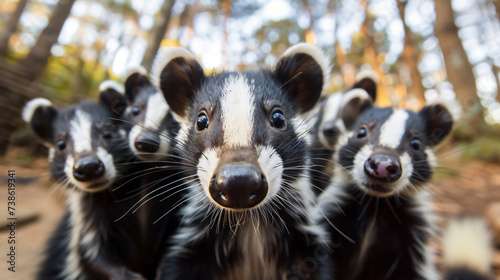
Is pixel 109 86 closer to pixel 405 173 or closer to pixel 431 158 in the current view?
pixel 405 173

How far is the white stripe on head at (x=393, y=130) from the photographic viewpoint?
2.80 m

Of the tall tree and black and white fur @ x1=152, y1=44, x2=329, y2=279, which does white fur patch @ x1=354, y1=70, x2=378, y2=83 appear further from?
the tall tree

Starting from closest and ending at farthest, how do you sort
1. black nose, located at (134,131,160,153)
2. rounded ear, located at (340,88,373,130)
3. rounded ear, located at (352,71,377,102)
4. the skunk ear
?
black nose, located at (134,131,160,153), the skunk ear, rounded ear, located at (340,88,373,130), rounded ear, located at (352,71,377,102)

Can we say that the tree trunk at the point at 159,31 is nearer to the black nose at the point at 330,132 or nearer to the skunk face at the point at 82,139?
the skunk face at the point at 82,139

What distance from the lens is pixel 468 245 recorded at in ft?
10.7

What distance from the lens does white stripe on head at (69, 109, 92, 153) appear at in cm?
279

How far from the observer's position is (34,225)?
4.26 metres

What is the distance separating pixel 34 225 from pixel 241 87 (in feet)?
11.9

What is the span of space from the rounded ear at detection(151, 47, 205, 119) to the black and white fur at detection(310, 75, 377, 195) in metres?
1.05

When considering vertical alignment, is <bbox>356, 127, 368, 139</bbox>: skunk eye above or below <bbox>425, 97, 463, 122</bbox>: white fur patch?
below

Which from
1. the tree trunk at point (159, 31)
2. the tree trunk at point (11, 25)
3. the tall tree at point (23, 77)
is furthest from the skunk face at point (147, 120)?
the tree trunk at point (11, 25)

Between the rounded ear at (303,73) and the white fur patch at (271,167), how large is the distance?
0.66 meters

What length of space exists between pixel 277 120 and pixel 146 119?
1.32 m

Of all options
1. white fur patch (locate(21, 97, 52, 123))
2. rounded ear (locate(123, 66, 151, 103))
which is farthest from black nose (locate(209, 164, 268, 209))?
white fur patch (locate(21, 97, 52, 123))
